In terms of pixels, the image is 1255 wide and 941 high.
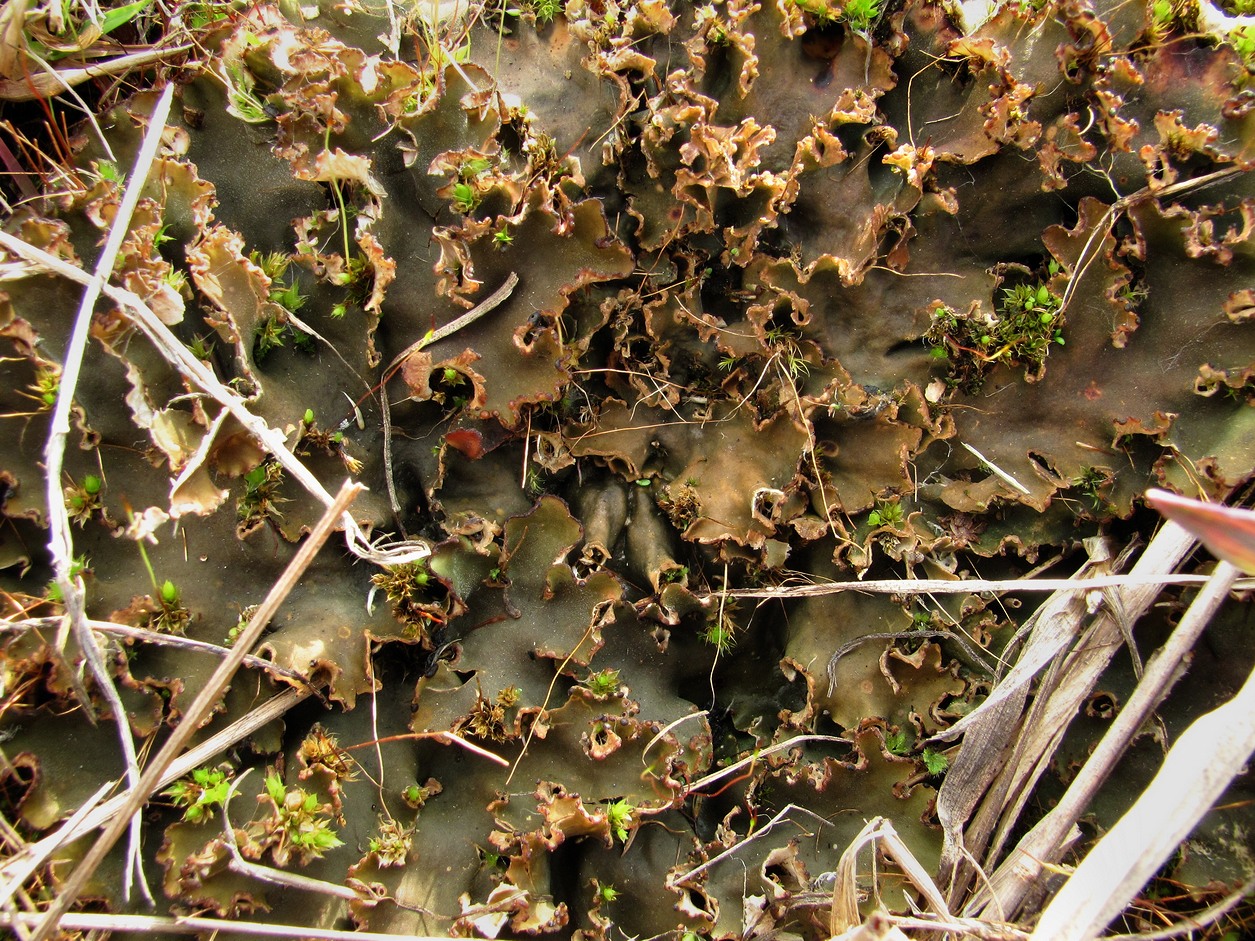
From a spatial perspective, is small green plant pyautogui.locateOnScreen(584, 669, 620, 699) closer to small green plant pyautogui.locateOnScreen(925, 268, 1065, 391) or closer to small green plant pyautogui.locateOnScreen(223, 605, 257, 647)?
small green plant pyautogui.locateOnScreen(223, 605, 257, 647)

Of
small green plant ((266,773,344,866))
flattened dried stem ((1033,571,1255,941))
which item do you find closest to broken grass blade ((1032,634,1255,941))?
flattened dried stem ((1033,571,1255,941))

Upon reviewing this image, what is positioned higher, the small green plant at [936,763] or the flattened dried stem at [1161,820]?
the flattened dried stem at [1161,820]

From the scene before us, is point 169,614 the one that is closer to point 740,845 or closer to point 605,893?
point 605,893

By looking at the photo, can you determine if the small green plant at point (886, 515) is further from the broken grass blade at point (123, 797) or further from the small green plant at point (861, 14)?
the broken grass blade at point (123, 797)

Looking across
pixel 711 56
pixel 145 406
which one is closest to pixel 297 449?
pixel 145 406

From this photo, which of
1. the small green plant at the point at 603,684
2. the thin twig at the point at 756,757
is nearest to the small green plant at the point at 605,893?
the thin twig at the point at 756,757

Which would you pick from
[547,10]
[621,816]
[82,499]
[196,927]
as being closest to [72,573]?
[82,499]

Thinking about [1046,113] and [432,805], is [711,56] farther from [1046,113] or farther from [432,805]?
[432,805]
